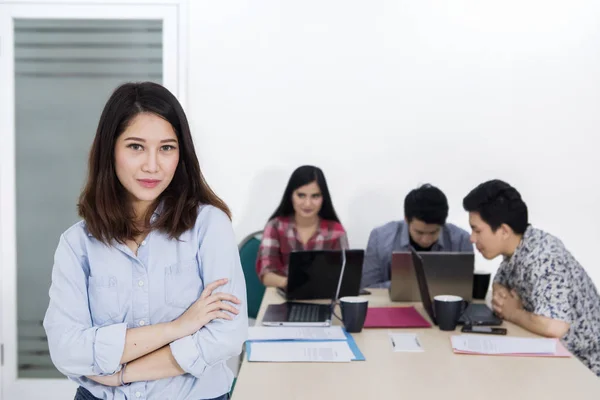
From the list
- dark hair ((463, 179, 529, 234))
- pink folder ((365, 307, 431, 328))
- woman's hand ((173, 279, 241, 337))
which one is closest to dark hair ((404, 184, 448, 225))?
dark hair ((463, 179, 529, 234))

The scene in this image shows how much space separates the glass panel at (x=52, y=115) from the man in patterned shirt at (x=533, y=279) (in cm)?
204

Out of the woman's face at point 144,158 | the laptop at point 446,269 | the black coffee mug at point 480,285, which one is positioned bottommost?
the black coffee mug at point 480,285

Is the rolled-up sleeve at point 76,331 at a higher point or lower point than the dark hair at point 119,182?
lower

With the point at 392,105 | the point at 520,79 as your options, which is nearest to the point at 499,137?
the point at 520,79

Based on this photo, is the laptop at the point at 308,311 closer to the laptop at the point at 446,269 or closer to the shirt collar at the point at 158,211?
the laptop at the point at 446,269

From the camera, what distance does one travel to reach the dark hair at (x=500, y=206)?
241 cm

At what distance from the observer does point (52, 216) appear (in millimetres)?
3586

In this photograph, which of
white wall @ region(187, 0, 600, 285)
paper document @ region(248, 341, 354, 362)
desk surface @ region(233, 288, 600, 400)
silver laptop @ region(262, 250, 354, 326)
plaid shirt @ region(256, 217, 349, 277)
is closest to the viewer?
desk surface @ region(233, 288, 600, 400)

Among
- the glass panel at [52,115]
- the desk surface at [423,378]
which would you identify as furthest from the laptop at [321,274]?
the glass panel at [52,115]

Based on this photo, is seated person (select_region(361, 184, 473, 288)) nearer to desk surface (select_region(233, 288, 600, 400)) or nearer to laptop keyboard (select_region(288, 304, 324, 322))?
laptop keyboard (select_region(288, 304, 324, 322))

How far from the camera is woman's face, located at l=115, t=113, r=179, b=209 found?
1.38 meters

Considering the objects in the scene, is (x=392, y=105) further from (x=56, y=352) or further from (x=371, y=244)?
(x=56, y=352)

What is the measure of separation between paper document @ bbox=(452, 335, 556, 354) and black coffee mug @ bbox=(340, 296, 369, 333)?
303mm

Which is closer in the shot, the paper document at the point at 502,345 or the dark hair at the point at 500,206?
the paper document at the point at 502,345
